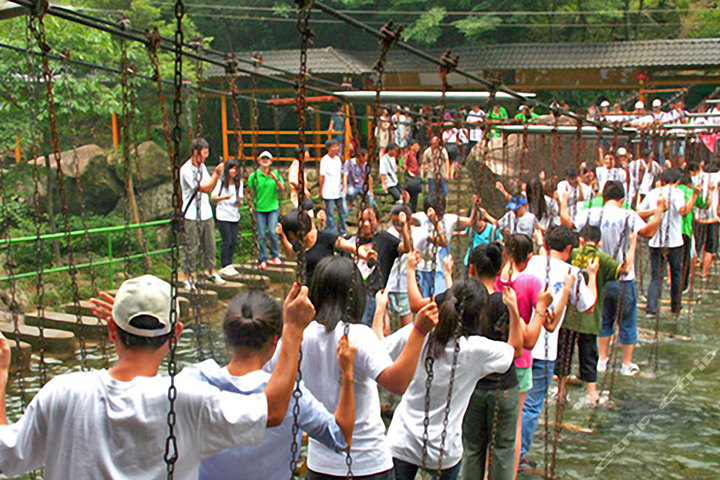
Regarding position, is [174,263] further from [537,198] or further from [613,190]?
[537,198]

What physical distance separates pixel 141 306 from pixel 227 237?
8.49 metres

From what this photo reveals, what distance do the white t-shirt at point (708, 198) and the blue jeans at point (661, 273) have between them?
6.26ft

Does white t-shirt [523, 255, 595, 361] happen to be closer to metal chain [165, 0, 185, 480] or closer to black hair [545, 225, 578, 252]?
black hair [545, 225, 578, 252]

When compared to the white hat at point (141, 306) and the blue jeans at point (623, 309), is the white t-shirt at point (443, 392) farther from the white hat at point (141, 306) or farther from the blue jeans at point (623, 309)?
the blue jeans at point (623, 309)

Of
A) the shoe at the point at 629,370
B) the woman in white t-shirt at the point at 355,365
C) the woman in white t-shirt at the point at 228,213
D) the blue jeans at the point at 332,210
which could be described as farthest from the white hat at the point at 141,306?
the blue jeans at the point at 332,210

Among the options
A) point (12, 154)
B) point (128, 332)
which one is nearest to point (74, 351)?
point (128, 332)

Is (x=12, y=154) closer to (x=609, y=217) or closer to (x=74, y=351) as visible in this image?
(x=74, y=351)

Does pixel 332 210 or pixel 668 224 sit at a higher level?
pixel 668 224

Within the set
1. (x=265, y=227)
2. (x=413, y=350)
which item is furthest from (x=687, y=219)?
(x=413, y=350)

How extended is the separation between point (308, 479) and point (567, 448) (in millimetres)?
3304

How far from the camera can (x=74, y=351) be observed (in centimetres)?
831

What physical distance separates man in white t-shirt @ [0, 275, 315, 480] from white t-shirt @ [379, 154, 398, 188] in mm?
11401

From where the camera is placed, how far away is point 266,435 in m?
2.80

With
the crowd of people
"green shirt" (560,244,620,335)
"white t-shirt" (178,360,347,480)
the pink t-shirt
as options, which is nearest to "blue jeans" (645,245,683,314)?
the crowd of people
